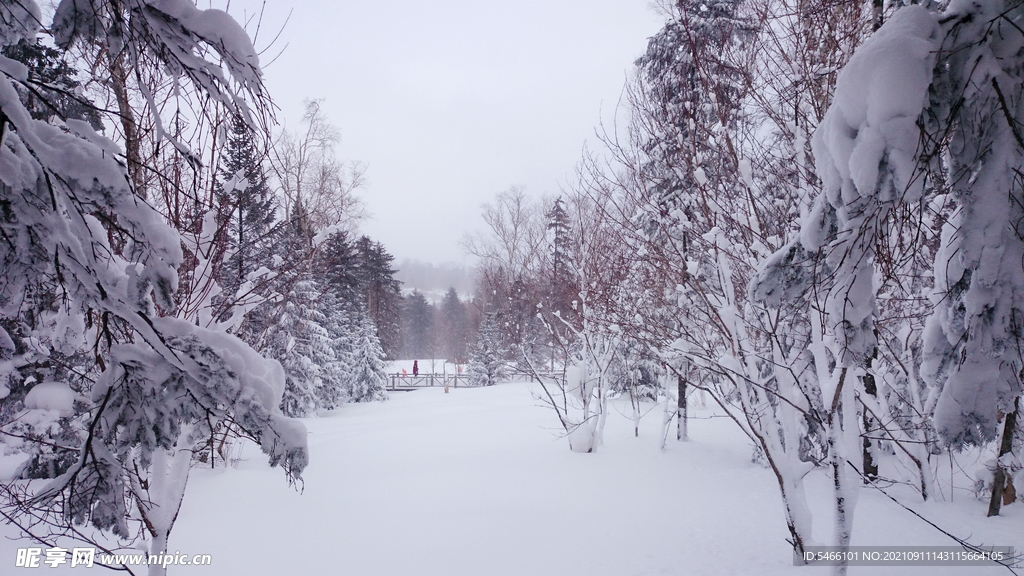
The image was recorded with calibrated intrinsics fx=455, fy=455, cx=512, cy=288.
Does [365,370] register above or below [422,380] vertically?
above

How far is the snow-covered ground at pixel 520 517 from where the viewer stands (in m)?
4.40

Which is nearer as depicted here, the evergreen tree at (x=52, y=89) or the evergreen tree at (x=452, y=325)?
the evergreen tree at (x=52, y=89)

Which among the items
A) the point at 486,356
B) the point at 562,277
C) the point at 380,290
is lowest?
the point at 486,356

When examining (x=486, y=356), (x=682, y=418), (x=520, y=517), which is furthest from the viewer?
(x=486, y=356)

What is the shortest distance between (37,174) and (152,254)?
391mm

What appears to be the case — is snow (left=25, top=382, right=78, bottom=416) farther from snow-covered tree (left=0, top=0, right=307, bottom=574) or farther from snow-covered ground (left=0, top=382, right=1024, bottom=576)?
snow-covered tree (left=0, top=0, right=307, bottom=574)

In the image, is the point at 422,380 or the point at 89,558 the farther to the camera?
the point at 422,380

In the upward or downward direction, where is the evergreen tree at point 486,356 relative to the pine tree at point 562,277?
downward

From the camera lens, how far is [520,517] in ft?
18.5

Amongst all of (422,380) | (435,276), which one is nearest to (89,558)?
(422,380)

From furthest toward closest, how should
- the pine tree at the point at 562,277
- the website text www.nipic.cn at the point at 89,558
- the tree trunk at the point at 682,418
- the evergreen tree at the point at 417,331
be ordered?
the evergreen tree at the point at 417,331 → the tree trunk at the point at 682,418 → the pine tree at the point at 562,277 → the website text www.nipic.cn at the point at 89,558

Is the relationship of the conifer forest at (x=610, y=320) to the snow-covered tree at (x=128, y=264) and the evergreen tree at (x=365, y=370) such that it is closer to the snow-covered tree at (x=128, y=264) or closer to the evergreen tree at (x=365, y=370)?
the snow-covered tree at (x=128, y=264)

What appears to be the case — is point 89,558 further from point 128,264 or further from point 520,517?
point 520,517

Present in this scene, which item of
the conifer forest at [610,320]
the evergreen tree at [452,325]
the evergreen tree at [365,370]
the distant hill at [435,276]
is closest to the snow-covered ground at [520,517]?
the conifer forest at [610,320]
